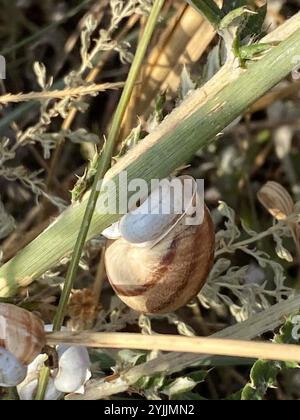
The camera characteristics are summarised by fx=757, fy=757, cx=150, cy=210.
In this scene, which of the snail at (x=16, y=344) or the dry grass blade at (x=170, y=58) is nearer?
the snail at (x=16, y=344)

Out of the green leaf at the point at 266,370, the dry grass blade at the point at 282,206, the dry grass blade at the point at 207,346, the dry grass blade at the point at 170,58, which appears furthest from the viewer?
the dry grass blade at the point at 170,58

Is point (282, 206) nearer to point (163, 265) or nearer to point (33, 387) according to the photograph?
point (163, 265)

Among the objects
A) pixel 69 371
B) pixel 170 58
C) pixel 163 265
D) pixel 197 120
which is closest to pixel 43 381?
pixel 69 371

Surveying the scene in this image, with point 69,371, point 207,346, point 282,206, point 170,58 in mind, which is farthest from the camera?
point 170,58

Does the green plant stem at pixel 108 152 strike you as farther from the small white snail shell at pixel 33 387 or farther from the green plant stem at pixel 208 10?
the small white snail shell at pixel 33 387

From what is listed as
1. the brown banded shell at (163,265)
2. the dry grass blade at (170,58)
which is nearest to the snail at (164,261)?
the brown banded shell at (163,265)

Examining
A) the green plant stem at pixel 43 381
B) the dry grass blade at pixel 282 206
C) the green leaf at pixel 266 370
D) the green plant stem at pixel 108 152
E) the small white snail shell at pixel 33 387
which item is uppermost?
the green plant stem at pixel 108 152

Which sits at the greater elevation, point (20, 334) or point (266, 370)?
point (20, 334)

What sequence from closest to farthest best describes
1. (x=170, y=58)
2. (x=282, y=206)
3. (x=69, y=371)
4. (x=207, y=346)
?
(x=207, y=346)
(x=69, y=371)
(x=282, y=206)
(x=170, y=58)
